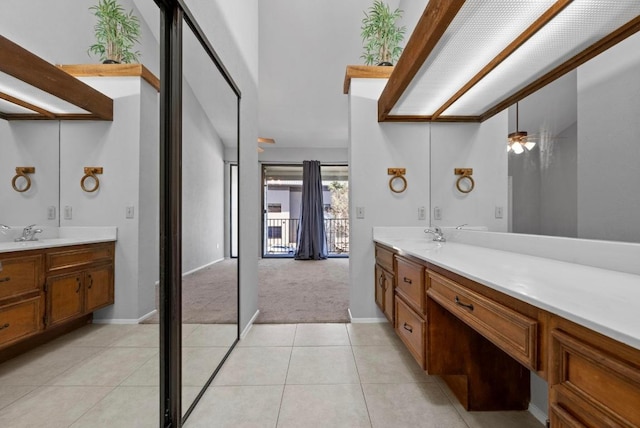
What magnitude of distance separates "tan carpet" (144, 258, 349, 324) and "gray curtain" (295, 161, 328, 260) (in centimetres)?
47

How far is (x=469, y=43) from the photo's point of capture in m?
1.54

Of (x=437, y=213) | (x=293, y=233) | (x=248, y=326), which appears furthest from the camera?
(x=293, y=233)

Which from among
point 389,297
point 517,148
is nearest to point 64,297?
point 389,297

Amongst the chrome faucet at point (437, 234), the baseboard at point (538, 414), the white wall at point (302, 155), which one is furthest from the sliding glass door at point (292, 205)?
the baseboard at point (538, 414)

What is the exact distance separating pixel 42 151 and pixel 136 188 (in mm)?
359

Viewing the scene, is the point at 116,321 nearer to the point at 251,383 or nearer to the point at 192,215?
the point at 192,215

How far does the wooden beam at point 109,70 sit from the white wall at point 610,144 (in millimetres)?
1789

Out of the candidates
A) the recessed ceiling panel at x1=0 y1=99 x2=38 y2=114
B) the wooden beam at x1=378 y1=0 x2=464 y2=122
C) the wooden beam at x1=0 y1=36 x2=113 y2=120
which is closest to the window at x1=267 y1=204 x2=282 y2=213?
the wooden beam at x1=378 y1=0 x2=464 y2=122

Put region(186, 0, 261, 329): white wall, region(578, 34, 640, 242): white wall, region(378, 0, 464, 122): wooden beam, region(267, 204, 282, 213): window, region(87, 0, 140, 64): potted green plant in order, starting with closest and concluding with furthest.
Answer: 1. region(87, 0, 140, 64): potted green plant
2. region(578, 34, 640, 242): white wall
3. region(378, 0, 464, 122): wooden beam
4. region(186, 0, 261, 329): white wall
5. region(267, 204, 282, 213): window

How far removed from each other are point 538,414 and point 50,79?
2313mm

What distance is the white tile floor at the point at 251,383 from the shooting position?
74 centimetres

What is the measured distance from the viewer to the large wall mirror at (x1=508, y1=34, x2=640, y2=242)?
3.42ft

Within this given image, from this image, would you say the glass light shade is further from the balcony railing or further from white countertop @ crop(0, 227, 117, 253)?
the balcony railing

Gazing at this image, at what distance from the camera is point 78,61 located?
2.55ft
